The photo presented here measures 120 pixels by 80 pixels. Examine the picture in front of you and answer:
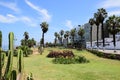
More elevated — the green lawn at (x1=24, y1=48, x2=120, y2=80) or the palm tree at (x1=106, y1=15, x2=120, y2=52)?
A: the palm tree at (x1=106, y1=15, x2=120, y2=52)

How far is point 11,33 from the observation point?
9078 mm

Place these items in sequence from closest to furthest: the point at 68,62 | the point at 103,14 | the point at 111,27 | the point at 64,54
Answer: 1. the point at 68,62
2. the point at 64,54
3. the point at 111,27
4. the point at 103,14

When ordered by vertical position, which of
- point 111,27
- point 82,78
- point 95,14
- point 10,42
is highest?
point 95,14

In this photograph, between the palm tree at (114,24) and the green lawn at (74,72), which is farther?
the palm tree at (114,24)

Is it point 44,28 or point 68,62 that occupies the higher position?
point 44,28

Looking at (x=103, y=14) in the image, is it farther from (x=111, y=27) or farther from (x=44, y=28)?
(x=44, y=28)

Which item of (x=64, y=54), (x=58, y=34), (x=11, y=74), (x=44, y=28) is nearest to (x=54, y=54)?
(x=64, y=54)

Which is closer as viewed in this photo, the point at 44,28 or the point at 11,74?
the point at 11,74

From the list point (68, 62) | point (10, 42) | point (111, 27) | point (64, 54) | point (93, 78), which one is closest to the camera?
point (10, 42)

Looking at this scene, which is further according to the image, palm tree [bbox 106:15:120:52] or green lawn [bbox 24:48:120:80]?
palm tree [bbox 106:15:120:52]

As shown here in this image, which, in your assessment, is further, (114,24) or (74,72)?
(114,24)

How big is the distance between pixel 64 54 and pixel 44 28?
4539 cm

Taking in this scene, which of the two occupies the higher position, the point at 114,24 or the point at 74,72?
the point at 114,24

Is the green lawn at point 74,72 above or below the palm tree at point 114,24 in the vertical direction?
below
